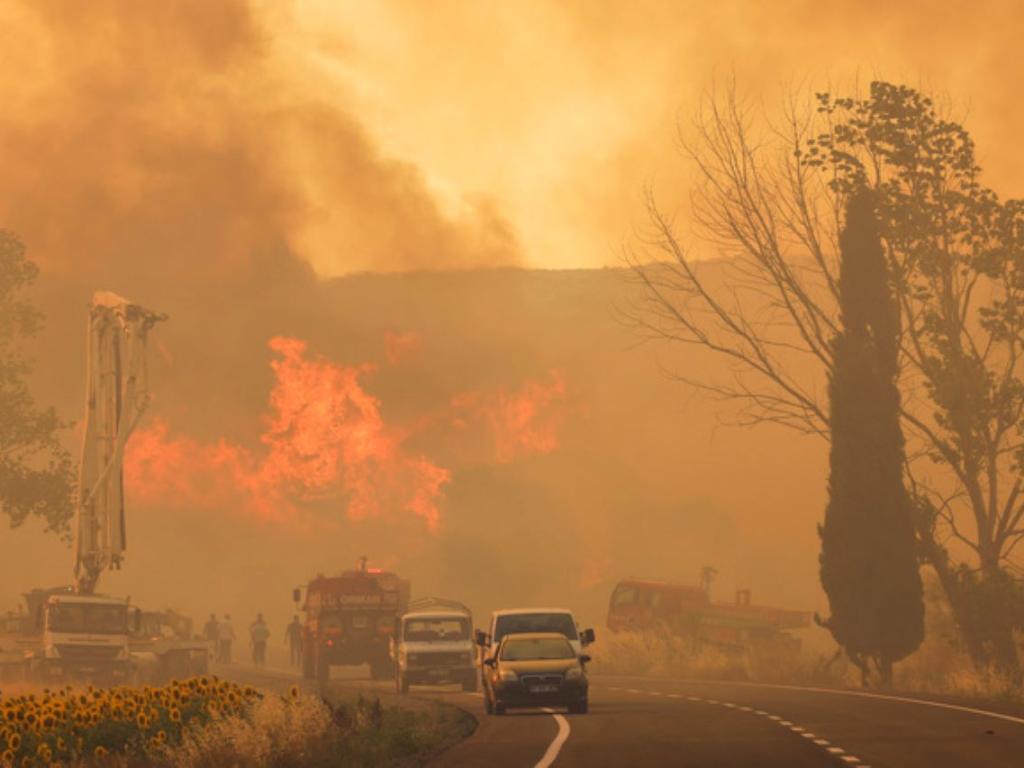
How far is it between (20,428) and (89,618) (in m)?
18.3

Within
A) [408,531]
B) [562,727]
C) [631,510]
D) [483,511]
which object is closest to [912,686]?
[562,727]

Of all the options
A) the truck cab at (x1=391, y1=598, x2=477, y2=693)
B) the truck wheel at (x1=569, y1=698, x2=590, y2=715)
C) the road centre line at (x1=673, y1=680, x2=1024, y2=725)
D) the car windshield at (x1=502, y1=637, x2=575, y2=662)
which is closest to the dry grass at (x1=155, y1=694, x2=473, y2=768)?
the truck wheel at (x1=569, y1=698, x2=590, y2=715)

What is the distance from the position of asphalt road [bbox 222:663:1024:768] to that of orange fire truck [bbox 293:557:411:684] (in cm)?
1274

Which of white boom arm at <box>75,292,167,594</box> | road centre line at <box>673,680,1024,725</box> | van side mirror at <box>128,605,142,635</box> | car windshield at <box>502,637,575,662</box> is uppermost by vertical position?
white boom arm at <box>75,292,167,594</box>

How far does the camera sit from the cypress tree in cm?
4459

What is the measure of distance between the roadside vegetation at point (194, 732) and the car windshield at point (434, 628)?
66.9 ft

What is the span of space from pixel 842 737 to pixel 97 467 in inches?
945

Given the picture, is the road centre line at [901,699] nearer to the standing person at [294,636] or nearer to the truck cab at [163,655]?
the truck cab at [163,655]

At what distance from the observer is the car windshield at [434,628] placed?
1892 inches

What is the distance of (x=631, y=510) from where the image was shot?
123875 millimetres

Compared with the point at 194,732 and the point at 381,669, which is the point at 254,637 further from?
the point at 194,732

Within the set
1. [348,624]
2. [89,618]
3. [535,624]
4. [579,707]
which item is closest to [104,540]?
[89,618]

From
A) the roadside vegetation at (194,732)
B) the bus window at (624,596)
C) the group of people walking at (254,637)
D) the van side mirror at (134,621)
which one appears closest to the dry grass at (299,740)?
the roadside vegetation at (194,732)

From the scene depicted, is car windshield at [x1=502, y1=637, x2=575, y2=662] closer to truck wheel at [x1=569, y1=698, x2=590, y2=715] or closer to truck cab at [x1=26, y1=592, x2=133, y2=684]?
truck wheel at [x1=569, y1=698, x2=590, y2=715]
